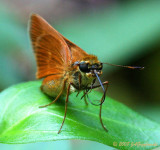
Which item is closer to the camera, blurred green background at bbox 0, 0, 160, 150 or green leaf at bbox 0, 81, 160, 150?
green leaf at bbox 0, 81, 160, 150

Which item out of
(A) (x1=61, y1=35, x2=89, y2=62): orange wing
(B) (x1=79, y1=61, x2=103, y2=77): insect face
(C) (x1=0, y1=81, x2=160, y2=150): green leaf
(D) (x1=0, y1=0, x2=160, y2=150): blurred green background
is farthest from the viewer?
(D) (x1=0, y1=0, x2=160, y2=150): blurred green background

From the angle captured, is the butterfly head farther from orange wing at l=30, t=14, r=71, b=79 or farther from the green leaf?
the green leaf

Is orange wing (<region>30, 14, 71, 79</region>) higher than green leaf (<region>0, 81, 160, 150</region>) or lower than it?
higher

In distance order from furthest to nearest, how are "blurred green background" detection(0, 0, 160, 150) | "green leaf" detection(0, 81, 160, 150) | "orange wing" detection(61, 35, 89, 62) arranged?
"blurred green background" detection(0, 0, 160, 150) < "orange wing" detection(61, 35, 89, 62) < "green leaf" detection(0, 81, 160, 150)

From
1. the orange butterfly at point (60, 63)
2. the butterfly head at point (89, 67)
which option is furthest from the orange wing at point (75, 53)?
the butterfly head at point (89, 67)

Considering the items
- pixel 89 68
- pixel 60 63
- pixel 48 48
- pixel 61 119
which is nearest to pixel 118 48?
pixel 48 48

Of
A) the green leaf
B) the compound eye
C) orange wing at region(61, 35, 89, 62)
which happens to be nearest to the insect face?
the compound eye

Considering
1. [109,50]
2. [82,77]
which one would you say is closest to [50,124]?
[82,77]

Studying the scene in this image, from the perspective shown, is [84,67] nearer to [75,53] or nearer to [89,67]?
[89,67]
